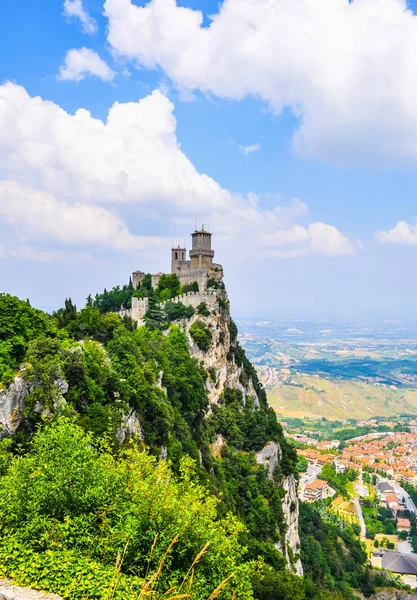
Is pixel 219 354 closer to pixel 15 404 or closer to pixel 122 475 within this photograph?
pixel 15 404

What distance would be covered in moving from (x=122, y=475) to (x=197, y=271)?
37.9m

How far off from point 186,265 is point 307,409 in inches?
5981

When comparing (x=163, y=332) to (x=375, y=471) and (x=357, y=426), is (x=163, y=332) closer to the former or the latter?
(x=375, y=471)

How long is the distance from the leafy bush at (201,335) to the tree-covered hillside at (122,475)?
2115 millimetres

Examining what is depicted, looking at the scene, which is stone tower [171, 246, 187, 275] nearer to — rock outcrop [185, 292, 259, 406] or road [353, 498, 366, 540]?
rock outcrop [185, 292, 259, 406]

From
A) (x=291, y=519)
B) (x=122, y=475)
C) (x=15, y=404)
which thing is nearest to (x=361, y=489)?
(x=291, y=519)

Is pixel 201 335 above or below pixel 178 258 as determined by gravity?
below

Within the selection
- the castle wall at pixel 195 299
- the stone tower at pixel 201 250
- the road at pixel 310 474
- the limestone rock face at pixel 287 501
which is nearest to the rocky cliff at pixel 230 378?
the limestone rock face at pixel 287 501

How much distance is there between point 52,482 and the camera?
39.0 ft

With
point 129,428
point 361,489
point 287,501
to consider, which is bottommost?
point 361,489

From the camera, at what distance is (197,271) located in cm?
5028

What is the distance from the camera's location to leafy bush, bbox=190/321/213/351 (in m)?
43.9

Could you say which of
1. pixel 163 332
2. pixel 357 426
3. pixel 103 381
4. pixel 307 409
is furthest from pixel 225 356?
pixel 307 409

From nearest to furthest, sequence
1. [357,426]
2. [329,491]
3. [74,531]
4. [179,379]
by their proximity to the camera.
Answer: [74,531] → [179,379] → [329,491] → [357,426]
